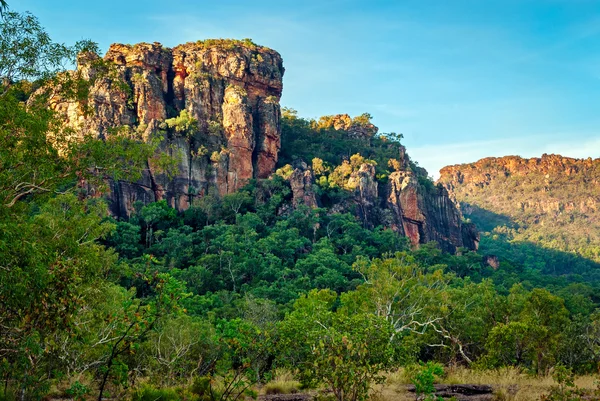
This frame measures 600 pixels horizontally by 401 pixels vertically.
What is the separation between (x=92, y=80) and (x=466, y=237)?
6731 cm

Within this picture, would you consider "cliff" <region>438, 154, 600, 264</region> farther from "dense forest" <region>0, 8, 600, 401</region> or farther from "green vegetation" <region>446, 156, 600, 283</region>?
"dense forest" <region>0, 8, 600, 401</region>

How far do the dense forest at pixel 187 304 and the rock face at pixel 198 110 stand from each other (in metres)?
3.67

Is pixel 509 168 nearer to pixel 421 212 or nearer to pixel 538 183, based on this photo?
pixel 538 183

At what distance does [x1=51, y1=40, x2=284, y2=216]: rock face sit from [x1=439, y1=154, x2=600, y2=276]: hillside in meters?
47.9

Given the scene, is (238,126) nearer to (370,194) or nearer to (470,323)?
(370,194)

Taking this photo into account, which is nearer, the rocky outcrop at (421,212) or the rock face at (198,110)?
the rock face at (198,110)

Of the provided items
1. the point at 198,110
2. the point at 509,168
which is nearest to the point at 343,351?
the point at 198,110

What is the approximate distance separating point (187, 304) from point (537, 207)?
112 meters

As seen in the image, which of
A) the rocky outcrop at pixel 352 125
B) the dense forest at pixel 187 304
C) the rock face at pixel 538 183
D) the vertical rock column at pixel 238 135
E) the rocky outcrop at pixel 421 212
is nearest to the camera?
the dense forest at pixel 187 304

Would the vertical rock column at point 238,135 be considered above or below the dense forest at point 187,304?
above

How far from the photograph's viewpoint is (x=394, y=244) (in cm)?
5556

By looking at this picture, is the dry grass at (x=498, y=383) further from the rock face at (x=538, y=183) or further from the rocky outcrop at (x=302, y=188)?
the rock face at (x=538, y=183)

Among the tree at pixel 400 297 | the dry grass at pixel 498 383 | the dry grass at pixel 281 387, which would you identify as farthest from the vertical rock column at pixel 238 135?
the dry grass at pixel 281 387

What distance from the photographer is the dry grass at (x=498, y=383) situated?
34.7 feet
